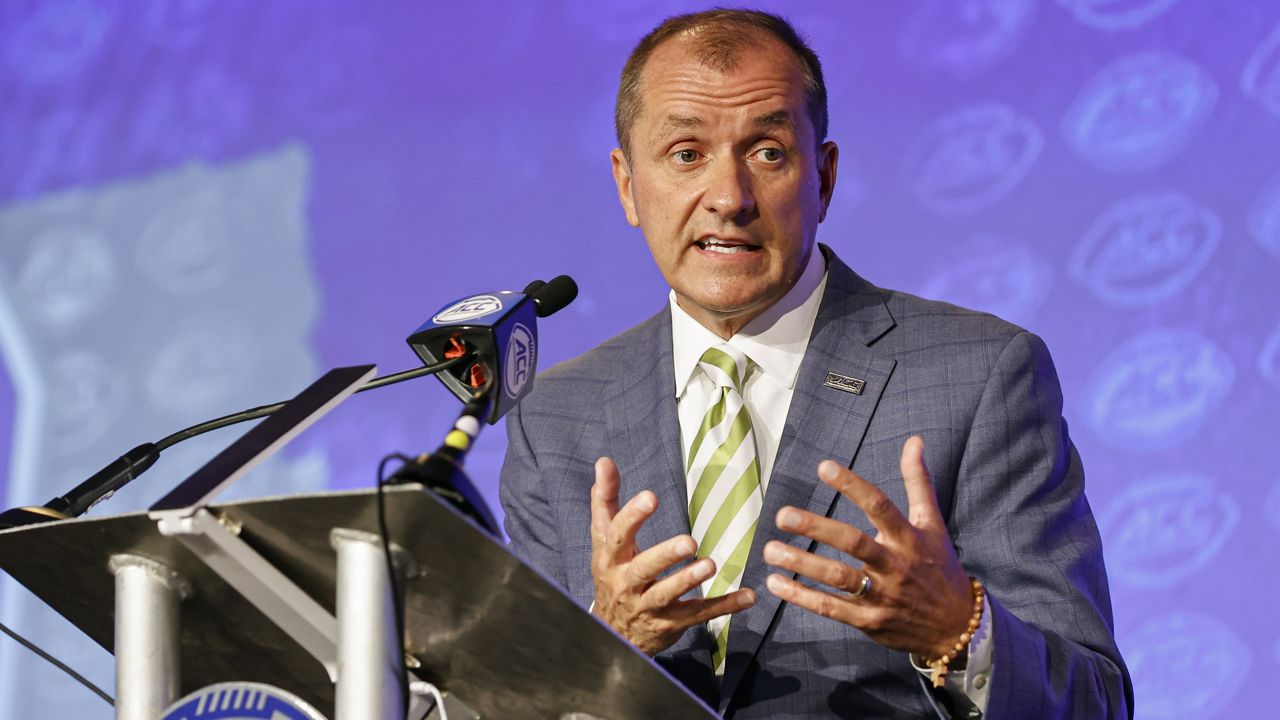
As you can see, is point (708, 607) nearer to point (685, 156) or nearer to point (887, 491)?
point (887, 491)

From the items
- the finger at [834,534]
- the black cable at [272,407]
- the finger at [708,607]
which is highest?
the black cable at [272,407]

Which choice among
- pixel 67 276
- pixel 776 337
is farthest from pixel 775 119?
pixel 67 276

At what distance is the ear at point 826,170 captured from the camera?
7.36ft

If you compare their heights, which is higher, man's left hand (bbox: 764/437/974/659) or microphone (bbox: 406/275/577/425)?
microphone (bbox: 406/275/577/425)

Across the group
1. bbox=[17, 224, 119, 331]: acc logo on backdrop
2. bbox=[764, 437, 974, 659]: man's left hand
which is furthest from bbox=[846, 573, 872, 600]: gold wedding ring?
bbox=[17, 224, 119, 331]: acc logo on backdrop

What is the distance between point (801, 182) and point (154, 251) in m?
2.26

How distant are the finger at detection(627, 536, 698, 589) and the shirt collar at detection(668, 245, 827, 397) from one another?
769 millimetres

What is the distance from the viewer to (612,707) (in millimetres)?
1192

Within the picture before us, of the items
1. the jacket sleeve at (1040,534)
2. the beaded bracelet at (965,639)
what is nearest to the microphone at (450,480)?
the beaded bracelet at (965,639)

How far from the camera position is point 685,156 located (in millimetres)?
2129

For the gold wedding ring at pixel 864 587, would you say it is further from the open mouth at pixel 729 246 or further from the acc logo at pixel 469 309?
the open mouth at pixel 729 246

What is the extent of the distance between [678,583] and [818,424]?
662 millimetres

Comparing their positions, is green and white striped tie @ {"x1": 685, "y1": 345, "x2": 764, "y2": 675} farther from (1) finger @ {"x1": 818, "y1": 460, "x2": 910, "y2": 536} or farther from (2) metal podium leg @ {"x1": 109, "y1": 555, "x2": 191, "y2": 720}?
(2) metal podium leg @ {"x1": 109, "y1": 555, "x2": 191, "y2": 720}

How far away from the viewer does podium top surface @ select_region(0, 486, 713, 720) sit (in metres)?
1.01
